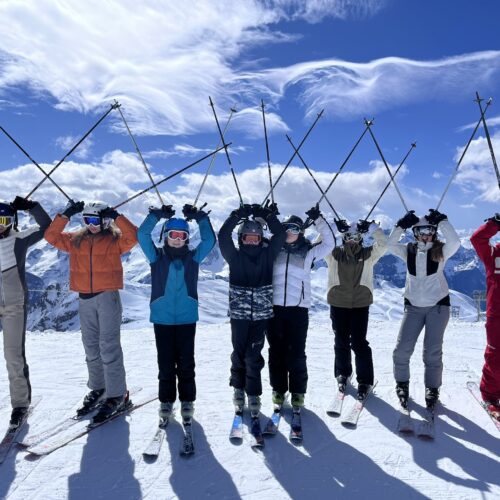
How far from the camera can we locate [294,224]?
5.57 m

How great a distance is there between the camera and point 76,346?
10141mm

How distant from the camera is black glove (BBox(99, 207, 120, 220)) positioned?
18.1ft

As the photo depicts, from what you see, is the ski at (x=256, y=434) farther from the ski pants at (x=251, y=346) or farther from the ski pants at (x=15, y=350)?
the ski pants at (x=15, y=350)

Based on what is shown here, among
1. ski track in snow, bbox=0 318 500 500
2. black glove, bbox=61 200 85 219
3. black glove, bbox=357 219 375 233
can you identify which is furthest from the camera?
black glove, bbox=357 219 375 233

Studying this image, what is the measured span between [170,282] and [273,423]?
6.62ft

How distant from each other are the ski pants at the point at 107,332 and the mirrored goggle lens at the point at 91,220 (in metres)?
0.85

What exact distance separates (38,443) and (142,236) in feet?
8.06

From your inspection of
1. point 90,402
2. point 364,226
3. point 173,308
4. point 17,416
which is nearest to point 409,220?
point 364,226

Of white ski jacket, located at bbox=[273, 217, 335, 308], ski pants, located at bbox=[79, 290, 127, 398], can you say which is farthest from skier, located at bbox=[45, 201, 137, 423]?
white ski jacket, located at bbox=[273, 217, 335, 308]

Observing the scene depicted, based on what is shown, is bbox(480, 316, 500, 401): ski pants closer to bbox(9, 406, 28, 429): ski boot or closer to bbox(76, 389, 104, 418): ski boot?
bbox(76, 389, 104, 418): ski boot

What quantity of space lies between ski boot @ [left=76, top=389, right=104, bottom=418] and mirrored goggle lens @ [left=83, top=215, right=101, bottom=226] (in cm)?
216

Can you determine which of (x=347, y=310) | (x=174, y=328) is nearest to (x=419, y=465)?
(x=347, y=310)

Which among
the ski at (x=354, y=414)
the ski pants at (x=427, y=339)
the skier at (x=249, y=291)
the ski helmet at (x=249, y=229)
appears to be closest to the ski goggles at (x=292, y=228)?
the skier at (x=249, y=291)

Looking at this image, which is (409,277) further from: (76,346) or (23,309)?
(76,346)
